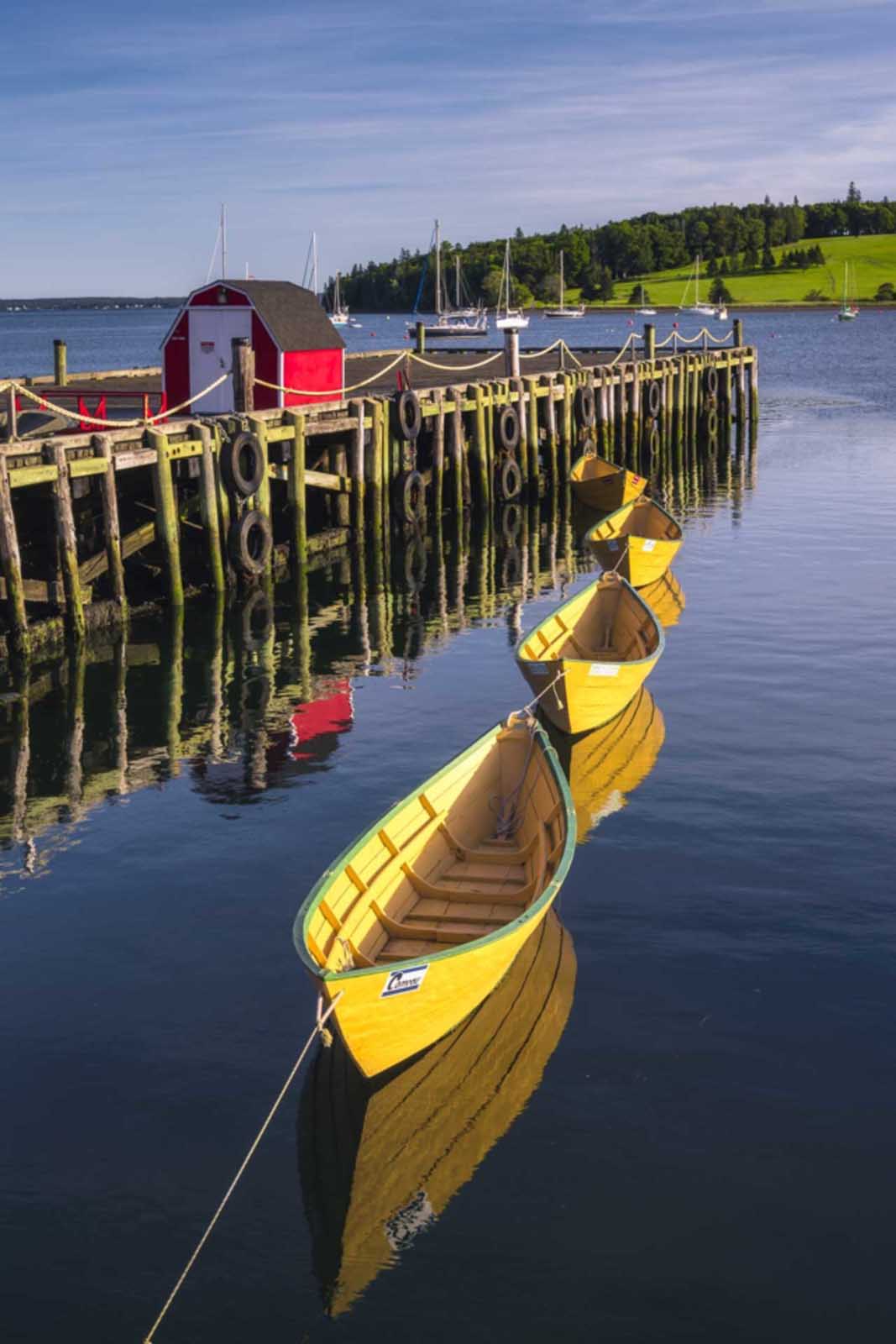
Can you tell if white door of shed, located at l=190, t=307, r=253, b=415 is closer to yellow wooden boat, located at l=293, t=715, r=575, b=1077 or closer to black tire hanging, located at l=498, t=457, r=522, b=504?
black tire hanging, located at l=498, t=457, r=522, b=504

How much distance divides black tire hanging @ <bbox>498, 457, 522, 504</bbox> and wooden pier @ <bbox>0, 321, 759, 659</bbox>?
42 mm

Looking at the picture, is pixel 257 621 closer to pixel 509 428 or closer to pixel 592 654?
pixel 592 654

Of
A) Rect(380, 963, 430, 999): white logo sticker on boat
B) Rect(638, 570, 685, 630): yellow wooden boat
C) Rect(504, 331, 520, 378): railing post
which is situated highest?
Rect(504, 331, 520, 378): railing post

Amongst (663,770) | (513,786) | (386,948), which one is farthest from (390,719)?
(386,948)

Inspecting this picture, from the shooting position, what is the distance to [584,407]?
42688 mm

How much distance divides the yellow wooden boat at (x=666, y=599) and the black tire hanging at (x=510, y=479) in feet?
28.7

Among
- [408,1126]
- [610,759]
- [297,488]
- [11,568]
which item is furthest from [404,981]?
[297,488]

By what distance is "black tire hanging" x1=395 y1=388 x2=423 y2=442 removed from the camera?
3198 cm

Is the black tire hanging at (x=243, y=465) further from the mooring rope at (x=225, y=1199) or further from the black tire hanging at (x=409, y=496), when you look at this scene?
the mooring rope at (x=225, y=1199)

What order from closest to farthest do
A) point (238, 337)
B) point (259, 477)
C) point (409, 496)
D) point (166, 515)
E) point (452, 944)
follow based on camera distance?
point (452, 944)
point (166, 515)
point (259, 477)
point (238, 337)
point (409, 496)

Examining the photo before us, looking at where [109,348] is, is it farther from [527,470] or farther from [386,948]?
[386,948]

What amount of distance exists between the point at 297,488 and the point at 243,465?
223 centimetres

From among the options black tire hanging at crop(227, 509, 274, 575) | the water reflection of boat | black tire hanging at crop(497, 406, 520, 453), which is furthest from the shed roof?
the water reflection of boat

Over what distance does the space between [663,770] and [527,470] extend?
73.4 ft
